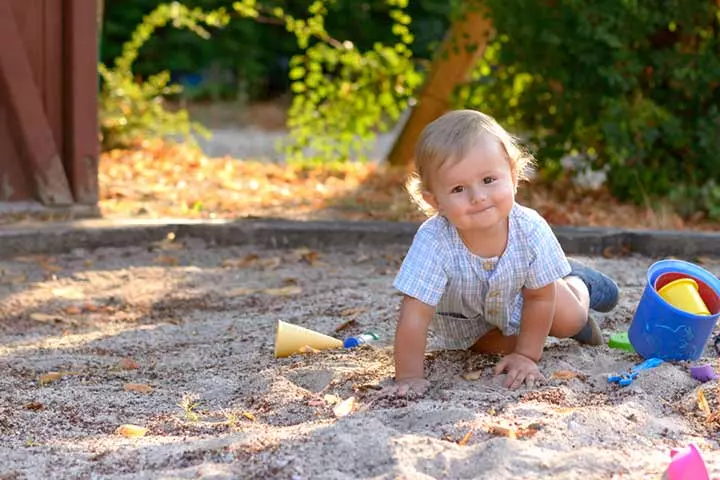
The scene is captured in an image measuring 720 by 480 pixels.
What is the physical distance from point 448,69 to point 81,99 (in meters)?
2.28

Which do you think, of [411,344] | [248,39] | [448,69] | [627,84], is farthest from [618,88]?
[248,39]

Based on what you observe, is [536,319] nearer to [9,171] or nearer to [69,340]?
[69,340]

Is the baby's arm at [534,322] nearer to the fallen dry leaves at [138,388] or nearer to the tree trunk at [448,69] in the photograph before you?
the fallen dry leaves at [138,388]

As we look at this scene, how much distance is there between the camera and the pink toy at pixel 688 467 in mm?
2246

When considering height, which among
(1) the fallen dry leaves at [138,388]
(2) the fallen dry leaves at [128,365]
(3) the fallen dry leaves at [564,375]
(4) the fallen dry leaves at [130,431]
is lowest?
(2) the fallen dry leaves at [128,365]

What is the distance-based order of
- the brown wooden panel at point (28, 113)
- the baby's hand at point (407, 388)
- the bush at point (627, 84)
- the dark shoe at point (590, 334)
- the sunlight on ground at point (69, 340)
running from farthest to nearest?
the bush at point (627, 84)
the brown wooden panel at point (28, 113)
the sunlight on ground at point (69, 340)
the dark shoe at point (590, 334)
the baby's hand at point (407, 388)

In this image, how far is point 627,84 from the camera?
592 centimetres

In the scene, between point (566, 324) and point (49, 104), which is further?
point (49, 104)

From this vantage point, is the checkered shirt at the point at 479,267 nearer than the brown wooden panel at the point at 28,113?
Yes

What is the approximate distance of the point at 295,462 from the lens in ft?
7.85

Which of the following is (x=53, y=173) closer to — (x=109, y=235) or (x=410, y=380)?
(x=109, y=235)

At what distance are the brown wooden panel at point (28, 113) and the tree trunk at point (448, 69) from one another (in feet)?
7.27

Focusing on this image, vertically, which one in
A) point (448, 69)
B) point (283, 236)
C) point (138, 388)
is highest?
point (448, 69)

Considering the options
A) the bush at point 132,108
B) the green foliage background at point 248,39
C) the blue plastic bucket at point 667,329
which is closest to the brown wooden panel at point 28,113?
the bush at point 132,108
